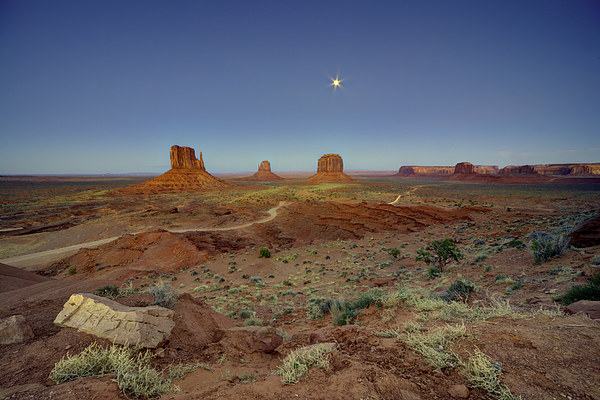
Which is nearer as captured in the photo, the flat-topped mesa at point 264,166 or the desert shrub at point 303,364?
the desert shrub at point 303,364

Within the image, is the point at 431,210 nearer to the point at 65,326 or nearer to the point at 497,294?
the point at 497,294

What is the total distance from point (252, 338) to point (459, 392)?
441cm

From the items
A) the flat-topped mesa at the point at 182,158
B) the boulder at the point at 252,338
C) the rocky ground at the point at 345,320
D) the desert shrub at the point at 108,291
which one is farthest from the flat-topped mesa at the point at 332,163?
the boulder at the point at 252,338

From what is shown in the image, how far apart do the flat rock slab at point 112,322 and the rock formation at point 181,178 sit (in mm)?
72649

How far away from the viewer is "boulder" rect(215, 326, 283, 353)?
5.48 metres

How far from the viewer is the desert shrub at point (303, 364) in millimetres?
3303

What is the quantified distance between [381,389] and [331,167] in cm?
13281

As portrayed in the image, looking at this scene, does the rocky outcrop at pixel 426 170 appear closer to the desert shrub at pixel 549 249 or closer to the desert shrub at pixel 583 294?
the desert shrub at pixel 549 249

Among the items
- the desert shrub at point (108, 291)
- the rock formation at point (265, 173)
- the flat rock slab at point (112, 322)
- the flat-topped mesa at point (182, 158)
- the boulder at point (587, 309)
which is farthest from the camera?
the rock formation at point (265, 173)

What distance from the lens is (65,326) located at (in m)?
4.63

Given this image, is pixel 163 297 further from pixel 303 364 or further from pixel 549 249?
pixel 549 249

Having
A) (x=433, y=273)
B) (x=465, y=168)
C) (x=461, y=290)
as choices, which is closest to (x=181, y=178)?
(x=433, y=273)

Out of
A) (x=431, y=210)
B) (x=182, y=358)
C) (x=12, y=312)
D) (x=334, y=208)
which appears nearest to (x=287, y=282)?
(x=182, y=358)

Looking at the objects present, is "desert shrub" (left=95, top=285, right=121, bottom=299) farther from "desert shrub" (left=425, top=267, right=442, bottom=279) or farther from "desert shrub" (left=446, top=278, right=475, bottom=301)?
"desert shrub" (left=425, top=267, right=442, bottom=279)
